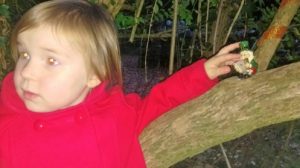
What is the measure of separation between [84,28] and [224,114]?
453 mm

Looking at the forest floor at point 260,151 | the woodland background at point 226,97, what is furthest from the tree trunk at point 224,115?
the forest floor at point 260,151

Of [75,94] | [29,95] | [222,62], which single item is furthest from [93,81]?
[222,62]

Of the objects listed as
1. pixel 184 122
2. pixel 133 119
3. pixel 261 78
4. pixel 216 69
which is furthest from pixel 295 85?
pixel 133 119

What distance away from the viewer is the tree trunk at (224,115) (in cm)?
136

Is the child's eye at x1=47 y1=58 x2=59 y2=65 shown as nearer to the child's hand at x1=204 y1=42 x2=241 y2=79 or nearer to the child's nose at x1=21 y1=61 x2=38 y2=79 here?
the child's nose at x1=21 y1=61 x2=38 y2=79

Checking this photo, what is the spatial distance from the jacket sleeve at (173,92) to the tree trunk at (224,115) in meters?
0.02

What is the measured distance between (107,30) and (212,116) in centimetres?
38

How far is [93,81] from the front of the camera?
1.40 m

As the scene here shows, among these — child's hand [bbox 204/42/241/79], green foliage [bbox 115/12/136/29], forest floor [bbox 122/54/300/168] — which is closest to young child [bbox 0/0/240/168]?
child's hand [bbox 204/42/241/79]

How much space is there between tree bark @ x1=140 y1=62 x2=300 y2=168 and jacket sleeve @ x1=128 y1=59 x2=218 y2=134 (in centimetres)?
2

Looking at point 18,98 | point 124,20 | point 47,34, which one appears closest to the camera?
point 47,34

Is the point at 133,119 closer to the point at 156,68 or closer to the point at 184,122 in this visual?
the point at 184,122

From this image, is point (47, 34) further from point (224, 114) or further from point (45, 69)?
point (224, 114)

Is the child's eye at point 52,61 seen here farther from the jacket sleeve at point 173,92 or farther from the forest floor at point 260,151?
the forest floor at point 260,151
